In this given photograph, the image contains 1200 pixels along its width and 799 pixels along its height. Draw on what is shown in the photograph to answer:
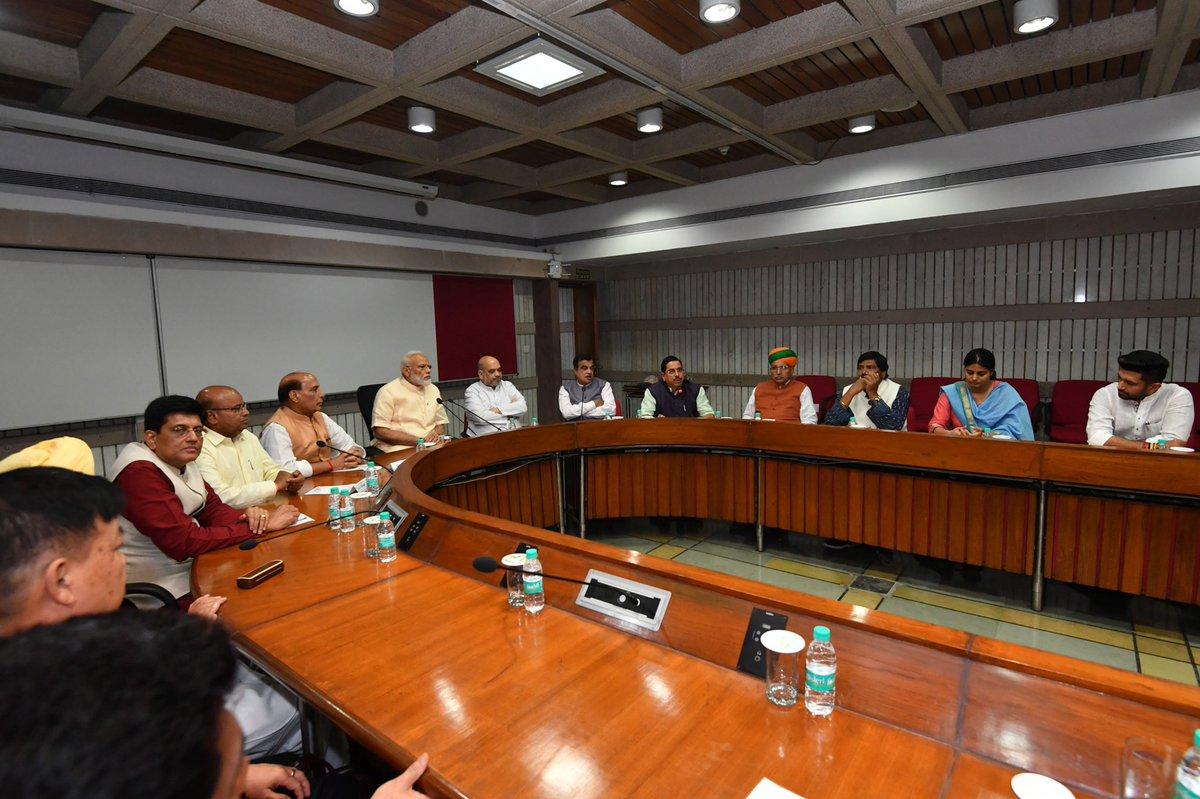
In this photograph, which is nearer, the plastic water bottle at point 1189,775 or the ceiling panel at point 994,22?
the plastic water bottle at point 1189,775

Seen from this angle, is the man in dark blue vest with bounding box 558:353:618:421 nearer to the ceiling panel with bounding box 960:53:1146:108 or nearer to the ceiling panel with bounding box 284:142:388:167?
the ceiling panel with bounding box 284:142:388:167

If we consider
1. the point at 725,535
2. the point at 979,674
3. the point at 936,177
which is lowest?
the point at 725,535

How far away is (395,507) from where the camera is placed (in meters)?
2.49

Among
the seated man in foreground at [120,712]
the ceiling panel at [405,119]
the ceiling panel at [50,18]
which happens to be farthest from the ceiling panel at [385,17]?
the seated man in foreground at [120,712]

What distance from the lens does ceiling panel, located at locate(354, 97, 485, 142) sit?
165 inches

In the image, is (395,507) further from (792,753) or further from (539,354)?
(539,354)

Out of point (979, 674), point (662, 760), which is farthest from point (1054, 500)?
point (662, 760)

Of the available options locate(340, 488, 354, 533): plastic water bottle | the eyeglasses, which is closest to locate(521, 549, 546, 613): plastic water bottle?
locate(340, 488, 354, 533): plastic water bottle

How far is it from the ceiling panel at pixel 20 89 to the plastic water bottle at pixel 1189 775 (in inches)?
221

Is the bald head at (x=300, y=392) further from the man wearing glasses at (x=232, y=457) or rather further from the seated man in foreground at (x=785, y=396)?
the seated man in foreground at (x=785, y=396)

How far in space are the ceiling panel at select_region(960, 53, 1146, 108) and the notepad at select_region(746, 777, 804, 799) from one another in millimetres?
4629

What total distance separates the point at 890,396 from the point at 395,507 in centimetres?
377

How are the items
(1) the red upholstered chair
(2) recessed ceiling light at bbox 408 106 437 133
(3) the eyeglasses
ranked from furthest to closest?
(1) the red upholstered chair
(2) recessed ceiling light at bbox 408 106 437 133
(3) the eyeglasses

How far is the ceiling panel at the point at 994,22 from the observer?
10.2 feet
